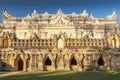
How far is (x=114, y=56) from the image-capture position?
140 ft

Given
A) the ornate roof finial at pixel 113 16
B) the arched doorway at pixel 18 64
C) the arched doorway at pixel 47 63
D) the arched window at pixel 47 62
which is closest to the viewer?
the arched doorway at pixel 47 63

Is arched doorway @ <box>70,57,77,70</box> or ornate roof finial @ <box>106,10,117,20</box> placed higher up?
ornate roof finial @ <box>106,10,117,20</box>

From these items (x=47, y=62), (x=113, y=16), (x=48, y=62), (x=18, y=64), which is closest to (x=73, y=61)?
(x=48, y=62)

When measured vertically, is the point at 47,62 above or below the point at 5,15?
below

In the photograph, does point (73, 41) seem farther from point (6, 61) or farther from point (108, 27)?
point (108, 27)

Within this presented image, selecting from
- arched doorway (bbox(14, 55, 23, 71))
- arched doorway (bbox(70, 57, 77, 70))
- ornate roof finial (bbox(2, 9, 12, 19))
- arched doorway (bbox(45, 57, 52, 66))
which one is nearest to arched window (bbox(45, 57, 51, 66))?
arched doorway (bbox(45, 57, 52, 66))

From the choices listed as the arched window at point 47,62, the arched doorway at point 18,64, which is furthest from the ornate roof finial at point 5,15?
the arched window at point 47,62

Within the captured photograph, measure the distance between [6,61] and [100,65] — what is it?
1598cm

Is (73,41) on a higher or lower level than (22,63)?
higher

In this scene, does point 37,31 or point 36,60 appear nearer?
point 36,60

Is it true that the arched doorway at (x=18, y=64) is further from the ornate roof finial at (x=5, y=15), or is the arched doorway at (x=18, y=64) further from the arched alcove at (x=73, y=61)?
the ornate roof finial at (x=5, y=15)

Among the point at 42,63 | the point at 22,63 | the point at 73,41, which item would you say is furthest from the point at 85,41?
the point at 22,63

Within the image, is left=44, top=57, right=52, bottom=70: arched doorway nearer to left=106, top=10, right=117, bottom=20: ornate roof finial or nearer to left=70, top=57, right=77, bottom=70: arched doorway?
left=70, top=57, right=77, bottom=70: arched doorway

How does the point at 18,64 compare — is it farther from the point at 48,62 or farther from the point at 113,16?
the point at 113,16
